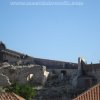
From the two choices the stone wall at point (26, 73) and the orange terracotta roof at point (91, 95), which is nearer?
the orange terracotta roof at point (91, 95)

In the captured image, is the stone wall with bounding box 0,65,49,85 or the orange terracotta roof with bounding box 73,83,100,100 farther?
the stone wall with bounding box 0,65,49,85

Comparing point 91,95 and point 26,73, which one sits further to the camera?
point 26,73

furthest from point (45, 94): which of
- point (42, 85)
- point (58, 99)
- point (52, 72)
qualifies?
point (52, 72)

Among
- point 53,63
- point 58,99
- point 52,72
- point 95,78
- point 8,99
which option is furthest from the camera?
point 53,63

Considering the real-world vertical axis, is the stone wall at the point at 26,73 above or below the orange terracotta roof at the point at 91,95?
above

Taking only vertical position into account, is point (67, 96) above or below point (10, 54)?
below

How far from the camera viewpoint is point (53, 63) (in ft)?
211

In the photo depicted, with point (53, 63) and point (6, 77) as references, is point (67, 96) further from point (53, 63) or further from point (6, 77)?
point (53, 63)

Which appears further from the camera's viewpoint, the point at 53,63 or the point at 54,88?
the point at 53,63

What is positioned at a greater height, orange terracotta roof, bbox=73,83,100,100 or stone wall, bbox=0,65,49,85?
stone wall, bbox=0,65,49,85

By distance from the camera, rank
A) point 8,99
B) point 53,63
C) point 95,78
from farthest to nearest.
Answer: point 53,63
point 95,78
point 8,99

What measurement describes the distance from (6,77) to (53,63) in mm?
9382

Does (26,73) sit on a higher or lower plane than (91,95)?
higher

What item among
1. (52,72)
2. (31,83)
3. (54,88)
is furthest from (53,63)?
(54,88)
